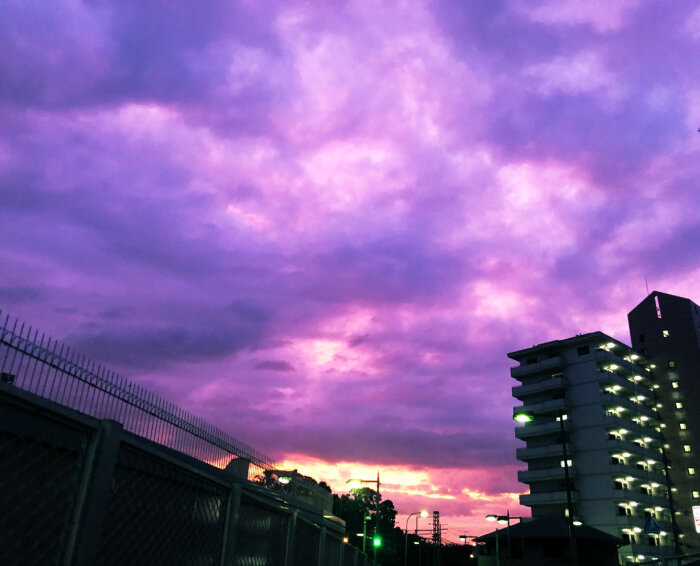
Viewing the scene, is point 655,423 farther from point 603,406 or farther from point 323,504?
point 323,504

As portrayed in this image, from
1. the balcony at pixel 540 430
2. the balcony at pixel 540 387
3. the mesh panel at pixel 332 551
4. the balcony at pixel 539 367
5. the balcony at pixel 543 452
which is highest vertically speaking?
the balcony at pixel 539 367

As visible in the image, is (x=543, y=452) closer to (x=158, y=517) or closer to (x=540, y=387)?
(x=540, y=387)

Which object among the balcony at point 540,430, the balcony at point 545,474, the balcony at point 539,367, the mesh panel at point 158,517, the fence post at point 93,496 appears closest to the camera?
the fence post at point 93,496

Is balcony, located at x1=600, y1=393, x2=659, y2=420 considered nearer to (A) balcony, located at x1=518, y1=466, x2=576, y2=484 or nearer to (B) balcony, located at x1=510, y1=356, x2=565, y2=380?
(B) balcony, located at x1=510, y1=356, x2=565, y2=380

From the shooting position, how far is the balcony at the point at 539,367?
263 ft

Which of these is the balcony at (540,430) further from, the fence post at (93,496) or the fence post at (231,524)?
the fence post at (93,496)

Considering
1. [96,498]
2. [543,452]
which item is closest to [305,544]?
[96,498]

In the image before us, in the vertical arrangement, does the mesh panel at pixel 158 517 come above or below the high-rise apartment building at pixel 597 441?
below

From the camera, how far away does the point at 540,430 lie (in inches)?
3066

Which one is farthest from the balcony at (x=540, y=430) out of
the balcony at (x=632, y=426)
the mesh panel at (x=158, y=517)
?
the mesh panel at (x=158, y=517)

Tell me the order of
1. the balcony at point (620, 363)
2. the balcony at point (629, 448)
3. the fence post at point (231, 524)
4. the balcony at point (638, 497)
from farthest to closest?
the balcony at point (620, 363) → the balcony at point (629, 448) → the balcony at point (638, 497) → the fence post at point (231, 524)

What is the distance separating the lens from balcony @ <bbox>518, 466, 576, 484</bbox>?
72750mm

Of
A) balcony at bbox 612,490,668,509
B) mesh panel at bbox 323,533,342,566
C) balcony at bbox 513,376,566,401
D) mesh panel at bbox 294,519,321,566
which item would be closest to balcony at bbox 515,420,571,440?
balcony at bbox 513,376,566,401

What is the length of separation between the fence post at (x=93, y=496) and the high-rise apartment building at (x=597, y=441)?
2889 inches
